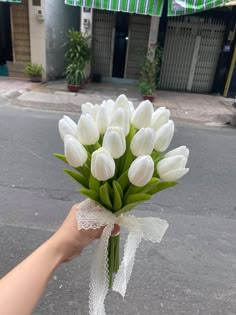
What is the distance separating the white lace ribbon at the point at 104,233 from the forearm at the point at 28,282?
146mm

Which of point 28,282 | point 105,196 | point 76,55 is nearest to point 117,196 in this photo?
point 105,196

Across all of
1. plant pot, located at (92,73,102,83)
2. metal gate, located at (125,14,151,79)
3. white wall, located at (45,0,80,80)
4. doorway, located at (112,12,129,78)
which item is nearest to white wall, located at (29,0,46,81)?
white wall, located at (45,0,80,80)

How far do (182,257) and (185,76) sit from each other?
29.3 ft

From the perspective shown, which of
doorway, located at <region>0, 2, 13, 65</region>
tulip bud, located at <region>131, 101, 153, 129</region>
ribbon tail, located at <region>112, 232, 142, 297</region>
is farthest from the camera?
doorway, located at <region>0, 2, 13, 65</region>

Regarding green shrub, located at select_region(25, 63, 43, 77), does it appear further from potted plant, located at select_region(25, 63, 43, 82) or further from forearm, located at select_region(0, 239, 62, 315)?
forearm, located at select_region(0, 239, 62, 315)

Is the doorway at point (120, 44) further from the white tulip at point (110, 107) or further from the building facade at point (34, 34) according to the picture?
the white tulip at point (110, 107)

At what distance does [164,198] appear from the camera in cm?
335

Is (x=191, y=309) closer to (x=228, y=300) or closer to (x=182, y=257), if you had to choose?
(x=228, y=300)

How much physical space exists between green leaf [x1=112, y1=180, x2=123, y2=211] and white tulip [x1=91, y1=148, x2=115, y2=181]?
0.21ft

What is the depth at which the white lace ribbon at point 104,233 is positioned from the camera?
2.93 feet

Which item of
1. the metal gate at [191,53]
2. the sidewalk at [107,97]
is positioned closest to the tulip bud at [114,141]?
the sidewalk at [107,97]

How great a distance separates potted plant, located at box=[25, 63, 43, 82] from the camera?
9484 millimetres

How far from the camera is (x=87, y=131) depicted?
82 centimetres

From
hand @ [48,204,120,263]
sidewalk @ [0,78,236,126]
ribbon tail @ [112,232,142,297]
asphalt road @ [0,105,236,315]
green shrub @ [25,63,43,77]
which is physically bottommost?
sidewalk @ [0,78,236,126]
